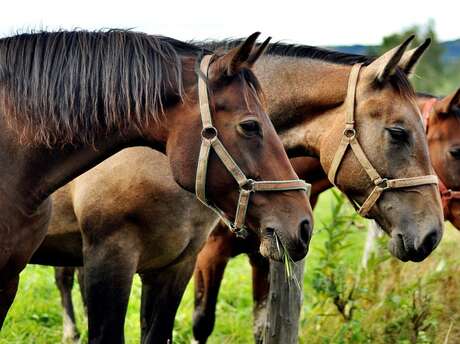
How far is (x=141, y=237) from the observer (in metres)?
4.45

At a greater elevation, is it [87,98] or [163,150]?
[87,98]

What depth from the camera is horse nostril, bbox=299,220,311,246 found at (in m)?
3.32

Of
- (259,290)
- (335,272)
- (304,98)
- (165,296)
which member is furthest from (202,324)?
(304,98)

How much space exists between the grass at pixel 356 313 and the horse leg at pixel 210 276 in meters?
0.57

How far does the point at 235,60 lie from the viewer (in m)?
3.46

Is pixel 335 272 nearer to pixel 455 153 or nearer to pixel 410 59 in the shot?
pixel 455 153

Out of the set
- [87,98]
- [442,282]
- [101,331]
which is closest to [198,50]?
[87,98]

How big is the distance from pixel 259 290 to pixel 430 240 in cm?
232

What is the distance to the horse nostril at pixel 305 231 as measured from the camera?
3.32 metres

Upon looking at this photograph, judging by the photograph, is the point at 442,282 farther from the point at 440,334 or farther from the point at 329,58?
the point at 329,58

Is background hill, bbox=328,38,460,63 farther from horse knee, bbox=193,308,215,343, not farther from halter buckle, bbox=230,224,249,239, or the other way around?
horse knee, bbox=193,308,215,343

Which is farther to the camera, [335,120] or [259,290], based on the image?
[259,290]

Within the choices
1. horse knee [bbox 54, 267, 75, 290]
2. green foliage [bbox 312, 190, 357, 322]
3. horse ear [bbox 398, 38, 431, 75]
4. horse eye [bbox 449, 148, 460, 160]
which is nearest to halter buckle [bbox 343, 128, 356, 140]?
horse ear [bbox 398, 38, 431, 75]

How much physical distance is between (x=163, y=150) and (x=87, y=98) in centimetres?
43
